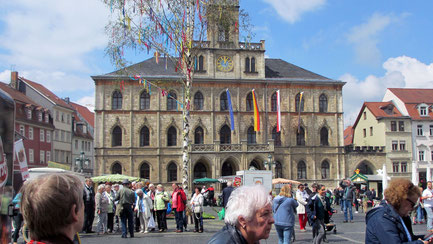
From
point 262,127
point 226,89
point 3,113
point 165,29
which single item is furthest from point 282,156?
point 3,113

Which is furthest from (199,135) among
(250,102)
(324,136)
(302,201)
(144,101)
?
(302,201)

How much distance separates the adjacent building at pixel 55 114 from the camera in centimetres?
5464

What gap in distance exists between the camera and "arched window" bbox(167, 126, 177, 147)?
45.1 metres

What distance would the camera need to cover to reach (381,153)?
48.3 m

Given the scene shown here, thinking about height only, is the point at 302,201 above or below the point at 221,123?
below

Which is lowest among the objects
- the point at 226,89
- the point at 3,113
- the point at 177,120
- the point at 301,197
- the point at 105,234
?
the point at 105,234

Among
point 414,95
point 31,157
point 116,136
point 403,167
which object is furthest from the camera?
point 414,95

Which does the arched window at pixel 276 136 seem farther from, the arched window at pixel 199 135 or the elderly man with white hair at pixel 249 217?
the elderly man with white hair at pixel 249 217

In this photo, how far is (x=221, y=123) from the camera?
45344 millimetres

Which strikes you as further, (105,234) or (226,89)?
(226,89)

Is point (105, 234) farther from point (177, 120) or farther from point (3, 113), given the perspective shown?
point (177, 120)

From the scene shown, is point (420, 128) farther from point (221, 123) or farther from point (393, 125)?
point (221, 123)

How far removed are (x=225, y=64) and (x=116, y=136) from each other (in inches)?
497

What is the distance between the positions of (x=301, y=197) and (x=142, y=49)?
32.1ft
